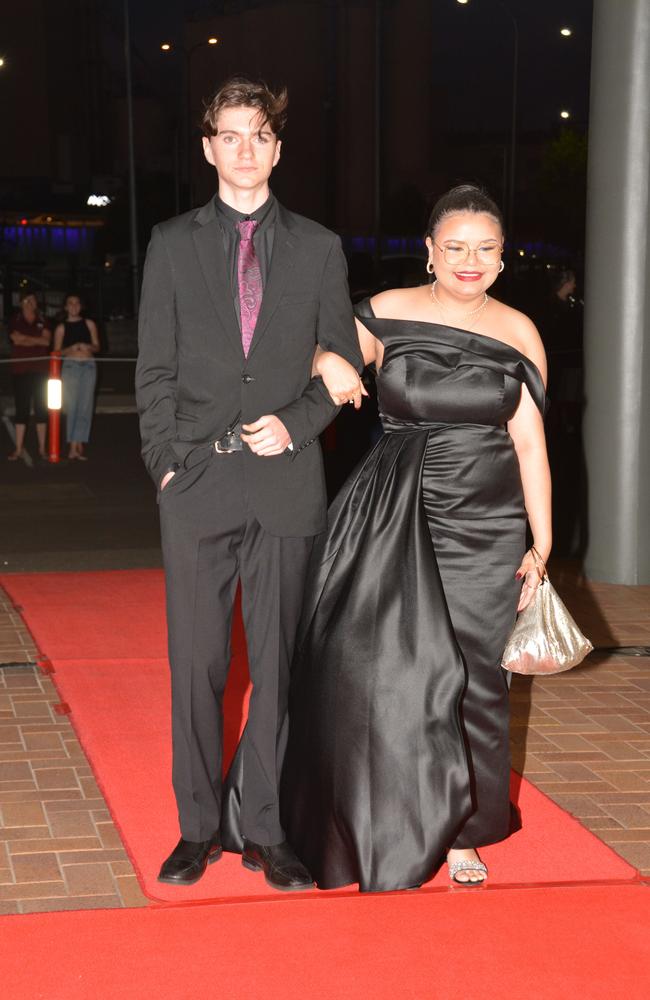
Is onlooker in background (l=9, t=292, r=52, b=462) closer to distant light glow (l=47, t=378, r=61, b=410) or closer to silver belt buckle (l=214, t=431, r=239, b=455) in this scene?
distant light glow (l=47, t=378, r=61, b=410)

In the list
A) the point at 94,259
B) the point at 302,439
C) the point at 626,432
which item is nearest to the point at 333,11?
the point at 94,259

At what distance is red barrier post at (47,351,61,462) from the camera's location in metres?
13.2

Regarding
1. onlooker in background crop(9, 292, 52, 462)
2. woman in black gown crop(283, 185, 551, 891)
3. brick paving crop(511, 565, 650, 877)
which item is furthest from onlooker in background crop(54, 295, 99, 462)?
woman in black gown crop(283, 185, 551, 891)

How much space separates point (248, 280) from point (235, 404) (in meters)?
A: 0.33

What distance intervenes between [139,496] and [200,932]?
8.51 m

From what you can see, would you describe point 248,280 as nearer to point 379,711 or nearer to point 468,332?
point 468,332

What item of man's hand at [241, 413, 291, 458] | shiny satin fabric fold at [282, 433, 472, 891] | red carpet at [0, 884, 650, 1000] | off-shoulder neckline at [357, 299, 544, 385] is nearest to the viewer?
red carpet at [0, 884, 650, 1000]

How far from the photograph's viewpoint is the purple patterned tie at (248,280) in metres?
3.46

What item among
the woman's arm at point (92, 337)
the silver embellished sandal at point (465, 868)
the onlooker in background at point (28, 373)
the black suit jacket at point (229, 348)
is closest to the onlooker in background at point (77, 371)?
the woman's arm at point (92, 337)

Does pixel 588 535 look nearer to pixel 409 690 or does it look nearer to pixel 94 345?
pixel 409 690

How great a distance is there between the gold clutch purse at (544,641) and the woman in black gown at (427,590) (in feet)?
0.16

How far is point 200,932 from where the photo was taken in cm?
335

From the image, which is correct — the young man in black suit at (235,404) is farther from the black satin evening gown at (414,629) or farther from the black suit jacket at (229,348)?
the black satin evening gown at (414,629)

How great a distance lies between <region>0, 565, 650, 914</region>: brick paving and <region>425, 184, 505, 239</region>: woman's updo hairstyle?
1888mm
